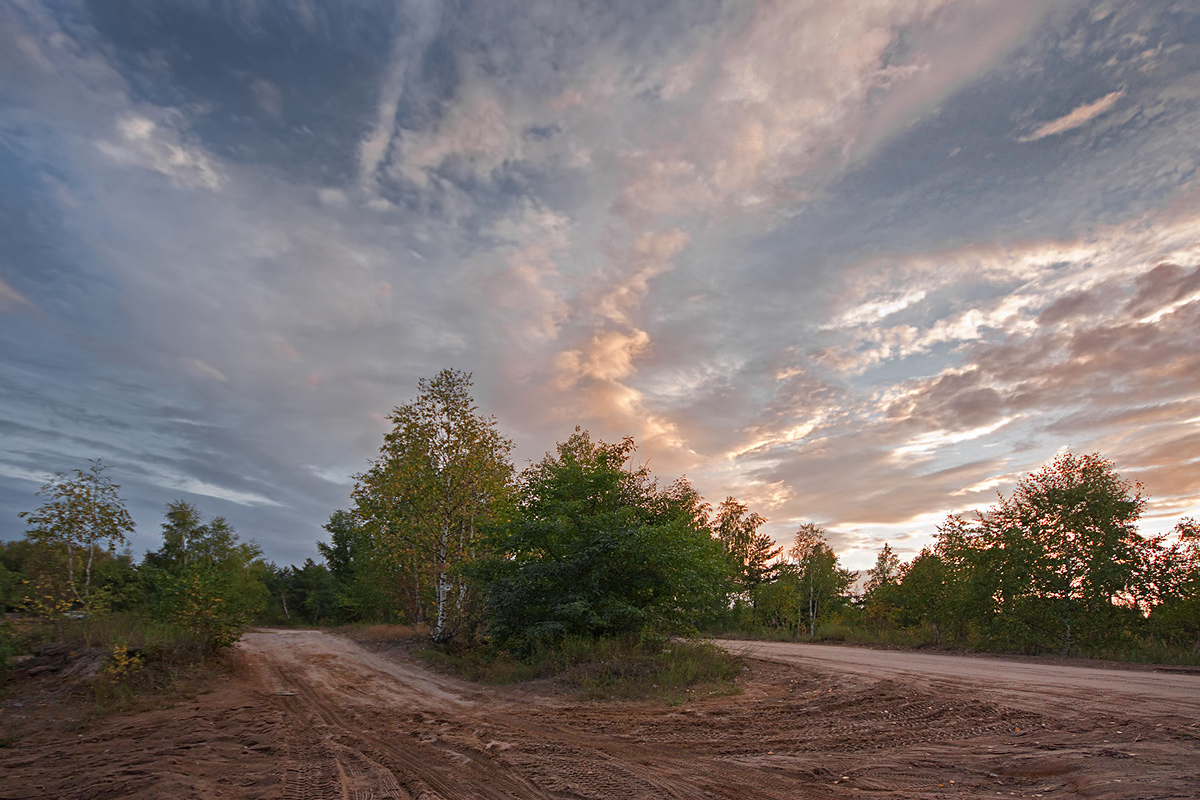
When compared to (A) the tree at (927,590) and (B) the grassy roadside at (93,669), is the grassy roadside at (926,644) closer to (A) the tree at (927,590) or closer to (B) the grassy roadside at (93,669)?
(A) the tree at (927,590)

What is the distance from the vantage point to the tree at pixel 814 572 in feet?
147

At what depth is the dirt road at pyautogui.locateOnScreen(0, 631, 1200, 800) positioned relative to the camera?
221 inches

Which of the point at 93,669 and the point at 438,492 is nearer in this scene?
the point at 93,669

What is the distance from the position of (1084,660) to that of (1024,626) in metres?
2.85

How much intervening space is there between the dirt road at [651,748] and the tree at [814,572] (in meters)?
35.3

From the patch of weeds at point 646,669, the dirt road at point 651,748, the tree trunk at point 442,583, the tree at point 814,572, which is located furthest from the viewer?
the tree at point 814,572

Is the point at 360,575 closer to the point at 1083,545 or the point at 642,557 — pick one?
the point at 642,557

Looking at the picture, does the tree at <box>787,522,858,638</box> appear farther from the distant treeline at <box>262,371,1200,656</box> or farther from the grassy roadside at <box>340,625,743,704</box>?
the grassy roadside at <box>340,625,743,704</box>

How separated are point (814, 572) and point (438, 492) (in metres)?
33.6

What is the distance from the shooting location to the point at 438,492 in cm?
2173

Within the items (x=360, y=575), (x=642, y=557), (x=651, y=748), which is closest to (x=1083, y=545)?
(x=642, y=557)

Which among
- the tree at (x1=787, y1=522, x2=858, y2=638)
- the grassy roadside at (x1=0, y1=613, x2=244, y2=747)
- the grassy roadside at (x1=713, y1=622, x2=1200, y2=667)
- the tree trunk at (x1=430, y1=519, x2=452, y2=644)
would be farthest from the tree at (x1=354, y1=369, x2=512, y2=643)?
the tree at (x1=787, y1=522, x2=858, y2=638)

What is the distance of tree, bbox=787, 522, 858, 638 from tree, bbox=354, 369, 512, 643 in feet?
102

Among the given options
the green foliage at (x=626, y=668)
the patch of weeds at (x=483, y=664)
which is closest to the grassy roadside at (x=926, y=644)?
the green foliage at (x=626, y=668)
